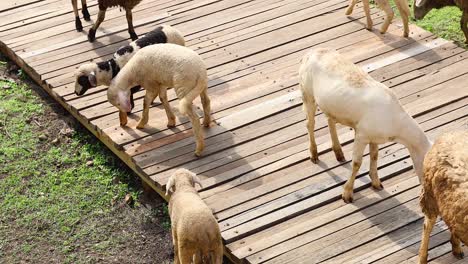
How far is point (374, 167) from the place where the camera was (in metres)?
7.89

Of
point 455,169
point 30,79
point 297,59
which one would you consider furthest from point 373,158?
point 30,79

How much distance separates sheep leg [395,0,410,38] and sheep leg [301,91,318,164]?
2825 mm

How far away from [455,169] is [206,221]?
6.46 feet

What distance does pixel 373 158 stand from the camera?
25.8 ft

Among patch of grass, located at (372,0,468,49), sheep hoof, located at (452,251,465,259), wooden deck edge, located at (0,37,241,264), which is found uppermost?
wooden deck edge, located at (0,37,241,264)

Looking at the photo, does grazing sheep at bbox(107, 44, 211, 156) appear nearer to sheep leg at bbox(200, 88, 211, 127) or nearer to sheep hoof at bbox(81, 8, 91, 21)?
sheep leg at bbox(200, 88, 211, 127)

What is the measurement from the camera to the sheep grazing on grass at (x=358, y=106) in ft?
23.9

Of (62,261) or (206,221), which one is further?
(62,261)

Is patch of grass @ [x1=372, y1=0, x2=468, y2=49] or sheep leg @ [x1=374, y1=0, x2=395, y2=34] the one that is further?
patch of grass @ [x1=372, y1=0, x2=468, y2=49]

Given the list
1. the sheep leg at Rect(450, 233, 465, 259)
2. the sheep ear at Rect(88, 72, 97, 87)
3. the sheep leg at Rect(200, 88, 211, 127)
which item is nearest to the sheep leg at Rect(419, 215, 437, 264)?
the sheep leg at Rect(450, 233, 465, 259)

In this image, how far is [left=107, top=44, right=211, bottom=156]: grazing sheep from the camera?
8.42 meters

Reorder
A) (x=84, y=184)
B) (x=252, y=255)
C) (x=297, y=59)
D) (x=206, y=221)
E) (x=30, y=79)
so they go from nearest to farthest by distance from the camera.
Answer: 1. (x=206, y=221)
2. (x=252, y=255)
3. (x=84, y=184)
4. (x=297, y=59)
5. (x=30, y=79)

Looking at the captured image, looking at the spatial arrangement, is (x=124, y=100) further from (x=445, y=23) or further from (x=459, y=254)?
(x=445, y=23)

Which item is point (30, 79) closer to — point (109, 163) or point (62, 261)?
point (109, 163)
